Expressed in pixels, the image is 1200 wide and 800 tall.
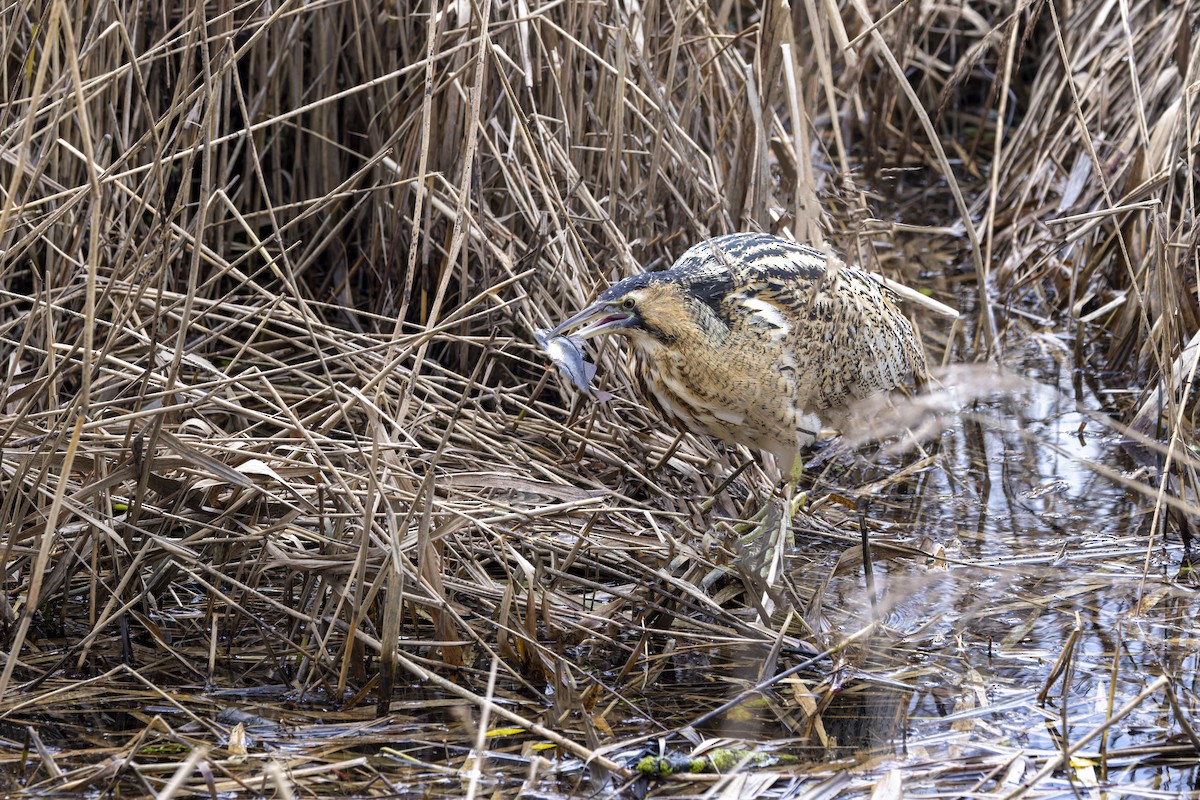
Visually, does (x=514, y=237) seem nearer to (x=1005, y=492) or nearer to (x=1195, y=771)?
(x=1005, y=492)

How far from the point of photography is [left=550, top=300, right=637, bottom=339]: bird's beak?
9.12 feet

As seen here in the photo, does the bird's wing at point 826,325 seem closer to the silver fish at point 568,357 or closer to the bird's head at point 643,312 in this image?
the bird's head at point 643,312

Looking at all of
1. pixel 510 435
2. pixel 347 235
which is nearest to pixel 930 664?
pixel 510 435

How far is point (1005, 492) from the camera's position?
3549 mm

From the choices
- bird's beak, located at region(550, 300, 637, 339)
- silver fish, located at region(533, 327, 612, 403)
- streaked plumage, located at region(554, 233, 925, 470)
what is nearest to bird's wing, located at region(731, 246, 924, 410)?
streaked plumage, located at region(554, 233, 925, 470)

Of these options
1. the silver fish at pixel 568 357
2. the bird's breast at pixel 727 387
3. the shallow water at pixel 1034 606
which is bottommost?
the shallow water at pixel 1034 606

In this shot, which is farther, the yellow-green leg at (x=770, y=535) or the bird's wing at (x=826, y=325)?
the bird's wing at (x=826, y=325)

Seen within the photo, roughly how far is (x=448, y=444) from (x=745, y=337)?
2.41ft

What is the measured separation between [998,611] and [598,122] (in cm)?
162

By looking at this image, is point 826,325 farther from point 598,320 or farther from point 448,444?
point 448,444

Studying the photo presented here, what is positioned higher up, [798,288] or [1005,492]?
[798,288]

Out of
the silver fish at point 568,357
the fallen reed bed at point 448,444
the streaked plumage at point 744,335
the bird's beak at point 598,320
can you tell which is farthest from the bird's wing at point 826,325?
the silver fish at point 568,357

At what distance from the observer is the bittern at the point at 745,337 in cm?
289

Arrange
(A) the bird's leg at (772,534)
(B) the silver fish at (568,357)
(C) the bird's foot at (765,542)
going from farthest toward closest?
(A) the bird's leg at (772,534) < (C) the bird's foot at (765,542) < (B) the silver fish at (568,357)
